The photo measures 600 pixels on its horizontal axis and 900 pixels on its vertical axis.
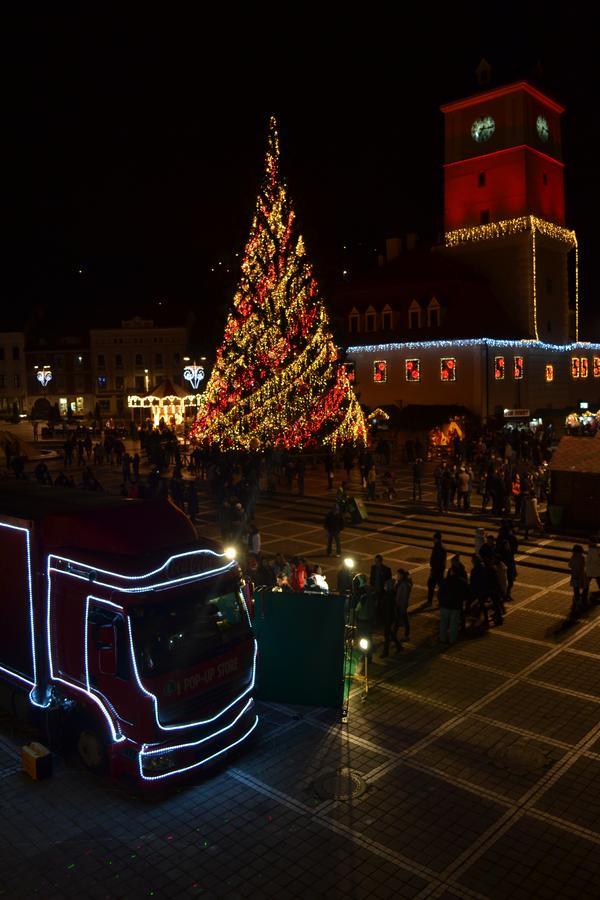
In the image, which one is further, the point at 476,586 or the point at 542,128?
the point at 542,128

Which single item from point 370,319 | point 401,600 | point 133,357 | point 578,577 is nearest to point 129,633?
point 401,600

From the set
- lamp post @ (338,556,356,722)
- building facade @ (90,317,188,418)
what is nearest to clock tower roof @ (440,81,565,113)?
building facade @ (90,317,188,418)

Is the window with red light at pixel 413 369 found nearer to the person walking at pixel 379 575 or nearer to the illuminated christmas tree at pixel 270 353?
the illuminated christmas tree at pixel 270 353

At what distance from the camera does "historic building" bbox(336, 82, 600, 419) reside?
50438mm

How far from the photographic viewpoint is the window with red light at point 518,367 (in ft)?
171

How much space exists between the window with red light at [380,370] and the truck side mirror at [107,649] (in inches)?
1843

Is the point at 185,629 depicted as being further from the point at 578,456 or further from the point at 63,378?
the point at 63,378

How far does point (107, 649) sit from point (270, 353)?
25426mm

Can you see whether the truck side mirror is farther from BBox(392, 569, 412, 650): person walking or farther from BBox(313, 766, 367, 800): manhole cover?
BBox(392, 569, 412, 650): person walking


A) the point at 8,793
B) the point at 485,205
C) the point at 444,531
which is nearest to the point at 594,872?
the point at 8,793

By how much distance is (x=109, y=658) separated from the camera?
8.80m

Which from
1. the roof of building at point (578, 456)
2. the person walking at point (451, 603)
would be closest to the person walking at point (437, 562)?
the person walking at point (451, 603)

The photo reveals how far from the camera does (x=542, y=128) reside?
54.1 m

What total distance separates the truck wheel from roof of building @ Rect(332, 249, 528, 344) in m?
43.4
